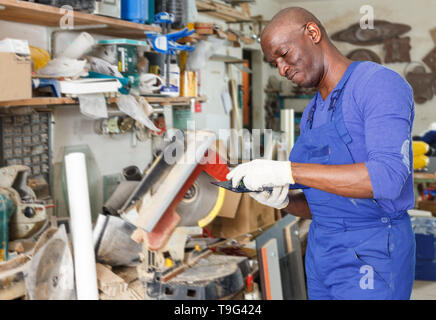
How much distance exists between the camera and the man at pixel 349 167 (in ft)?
3.80

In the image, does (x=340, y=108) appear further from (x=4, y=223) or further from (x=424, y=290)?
(x=424, y=290)

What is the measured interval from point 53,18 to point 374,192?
72.4 inches

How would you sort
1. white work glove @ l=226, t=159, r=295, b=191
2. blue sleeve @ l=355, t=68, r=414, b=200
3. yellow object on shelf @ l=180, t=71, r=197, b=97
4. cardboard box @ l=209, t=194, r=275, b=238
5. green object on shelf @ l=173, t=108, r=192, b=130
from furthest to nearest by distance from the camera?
green object on shelf @ l=173, t=108, r=192, b=130
yellow object on shelf @ l=180, t=71, r=197, b=97
cardboard box @ l=209, t=194, r=275, b=238
white work glove @ l=226, t=159, r=295, b=191
blue sleeve @ l=355, t=68, r=414, b=200

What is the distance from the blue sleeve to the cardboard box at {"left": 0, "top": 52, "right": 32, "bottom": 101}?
4.54ft

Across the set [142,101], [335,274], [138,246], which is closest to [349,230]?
[335,274]

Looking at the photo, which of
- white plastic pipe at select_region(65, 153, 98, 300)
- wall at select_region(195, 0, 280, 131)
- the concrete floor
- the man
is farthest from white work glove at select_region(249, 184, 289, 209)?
wall at select_region(195, 0, 280, 131)

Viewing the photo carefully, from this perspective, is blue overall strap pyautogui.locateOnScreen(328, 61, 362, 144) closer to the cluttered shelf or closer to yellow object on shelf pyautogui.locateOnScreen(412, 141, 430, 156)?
the cluttered shelf

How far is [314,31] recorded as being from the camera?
1.32 m

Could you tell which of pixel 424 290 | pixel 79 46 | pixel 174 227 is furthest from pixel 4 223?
pixel 424 290

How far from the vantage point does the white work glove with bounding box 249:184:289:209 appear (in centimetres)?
145

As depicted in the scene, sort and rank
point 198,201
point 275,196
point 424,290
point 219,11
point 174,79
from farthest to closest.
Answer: point 219,11 < point 424,290 < point 174,79 < point 198,201 < point 275,196
